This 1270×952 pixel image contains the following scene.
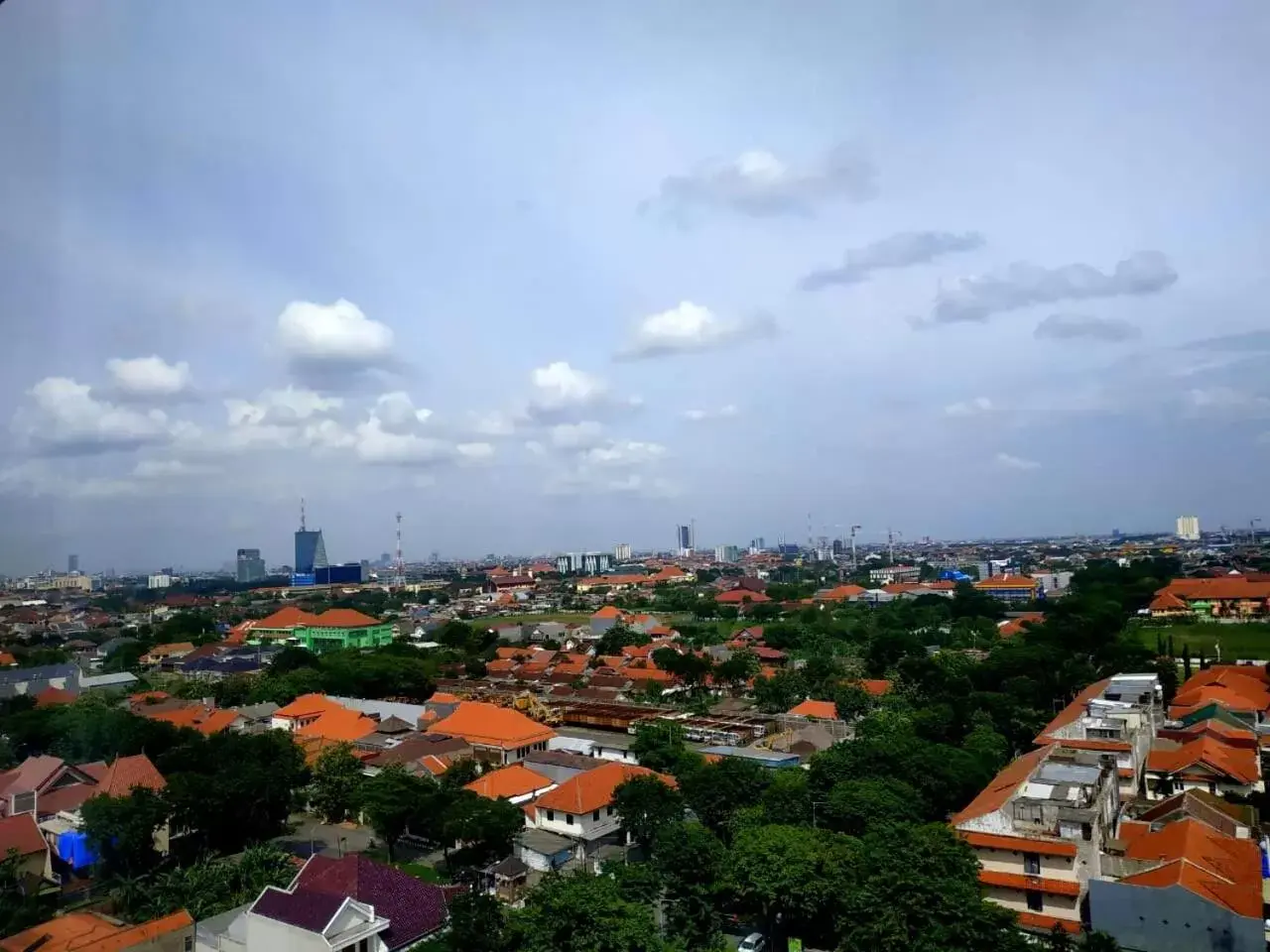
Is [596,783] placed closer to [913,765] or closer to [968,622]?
[913,765]

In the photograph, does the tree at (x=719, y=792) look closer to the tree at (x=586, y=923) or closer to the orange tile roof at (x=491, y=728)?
the tree at (x=586, y=923)

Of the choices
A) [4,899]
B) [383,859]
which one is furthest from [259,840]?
[4,899]

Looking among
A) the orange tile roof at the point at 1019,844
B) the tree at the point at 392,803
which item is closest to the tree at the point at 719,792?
the orange tile roof at the point at 1019,844

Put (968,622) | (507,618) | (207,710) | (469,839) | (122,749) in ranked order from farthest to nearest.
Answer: (507,618) → (968,622) → (207,710) → (122,749) → (469,839)

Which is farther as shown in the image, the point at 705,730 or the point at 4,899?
the point at 705,730

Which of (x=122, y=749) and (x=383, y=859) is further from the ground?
(x=122, y=749)

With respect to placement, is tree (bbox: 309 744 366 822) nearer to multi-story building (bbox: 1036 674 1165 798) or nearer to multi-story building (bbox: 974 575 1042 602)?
multi-story building (bbox: 1036 674 1165 798)

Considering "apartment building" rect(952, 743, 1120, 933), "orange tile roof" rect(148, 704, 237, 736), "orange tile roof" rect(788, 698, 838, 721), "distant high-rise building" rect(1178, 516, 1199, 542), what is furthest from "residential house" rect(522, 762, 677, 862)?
"distant high-rise building" rect(1178, 516, 1199, 542)
